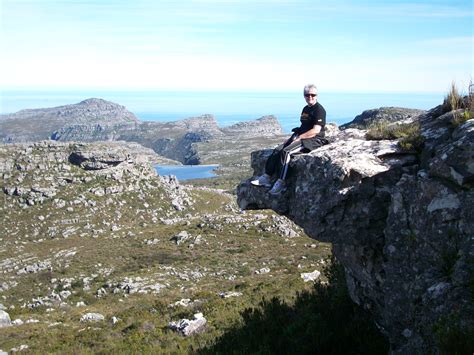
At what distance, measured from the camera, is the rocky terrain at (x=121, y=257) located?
1565 centimetres

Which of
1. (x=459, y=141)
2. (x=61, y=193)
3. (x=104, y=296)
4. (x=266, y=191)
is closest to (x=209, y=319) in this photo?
(x=266, y=191)

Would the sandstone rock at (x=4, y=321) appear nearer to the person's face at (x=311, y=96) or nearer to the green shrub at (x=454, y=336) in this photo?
the person's face at (x=311, y=96)

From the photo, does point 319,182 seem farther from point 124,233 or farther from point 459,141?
point 124,233

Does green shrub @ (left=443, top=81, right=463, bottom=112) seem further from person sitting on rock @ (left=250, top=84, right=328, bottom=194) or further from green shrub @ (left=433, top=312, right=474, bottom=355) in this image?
green shrub @ (left=433, top=312, right=474, bottom=355)

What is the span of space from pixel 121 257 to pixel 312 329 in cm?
3852

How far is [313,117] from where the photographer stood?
10.0 meters

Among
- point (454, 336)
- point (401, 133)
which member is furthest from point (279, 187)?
point (454, 336)

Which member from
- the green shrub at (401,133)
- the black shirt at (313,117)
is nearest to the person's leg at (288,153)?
the black shirt at (313,117)

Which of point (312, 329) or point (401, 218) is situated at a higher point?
point (401, 218)

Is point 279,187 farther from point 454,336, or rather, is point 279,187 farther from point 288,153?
point 454,336

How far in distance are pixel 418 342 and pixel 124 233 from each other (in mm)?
54413

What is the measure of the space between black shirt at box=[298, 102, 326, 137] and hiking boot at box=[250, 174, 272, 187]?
1.53 m

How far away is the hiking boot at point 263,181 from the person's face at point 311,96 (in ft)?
7.39

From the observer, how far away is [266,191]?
10305mm
